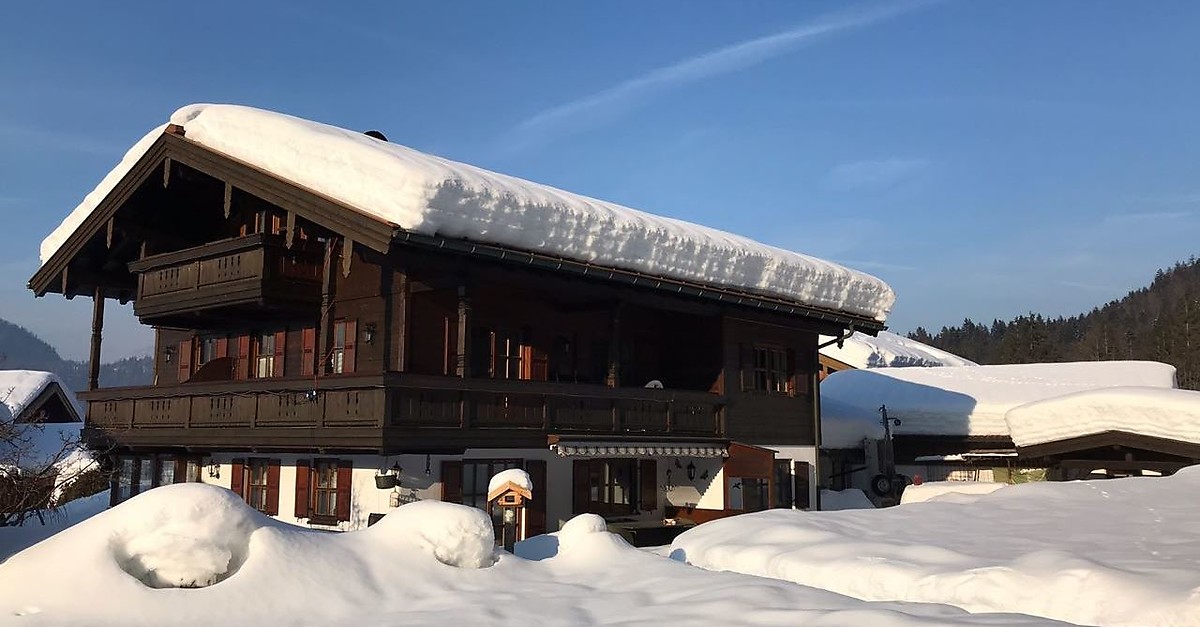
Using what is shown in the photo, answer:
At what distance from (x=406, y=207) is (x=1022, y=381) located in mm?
28281

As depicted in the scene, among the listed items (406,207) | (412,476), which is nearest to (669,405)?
(412,476)

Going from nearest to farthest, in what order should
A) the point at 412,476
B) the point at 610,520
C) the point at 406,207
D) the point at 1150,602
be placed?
the point at 1150,602 → the point at 406,207 → the point at 412,476 → the point at 610,520

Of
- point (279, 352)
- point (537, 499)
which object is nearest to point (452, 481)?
point (537, 499)

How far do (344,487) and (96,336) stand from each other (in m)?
7.89

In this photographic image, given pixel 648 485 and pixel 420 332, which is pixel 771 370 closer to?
pixel 648 485

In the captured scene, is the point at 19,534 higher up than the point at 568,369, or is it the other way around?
the point at 568,369

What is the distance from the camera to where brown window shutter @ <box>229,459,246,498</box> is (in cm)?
1886

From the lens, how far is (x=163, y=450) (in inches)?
775

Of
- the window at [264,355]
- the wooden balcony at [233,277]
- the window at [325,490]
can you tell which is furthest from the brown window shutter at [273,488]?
the wooden balcony at [233,277]

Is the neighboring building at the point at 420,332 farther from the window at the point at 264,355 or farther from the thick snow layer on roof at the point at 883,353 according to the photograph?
the thick snow layer on roof at the point at 883,353

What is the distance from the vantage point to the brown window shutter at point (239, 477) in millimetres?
18859

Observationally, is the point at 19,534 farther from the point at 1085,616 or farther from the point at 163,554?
the point at 1085,616

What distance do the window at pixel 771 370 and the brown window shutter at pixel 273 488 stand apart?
10.8 metres

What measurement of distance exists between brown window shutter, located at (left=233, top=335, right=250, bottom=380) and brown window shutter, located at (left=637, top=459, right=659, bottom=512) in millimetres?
8815
